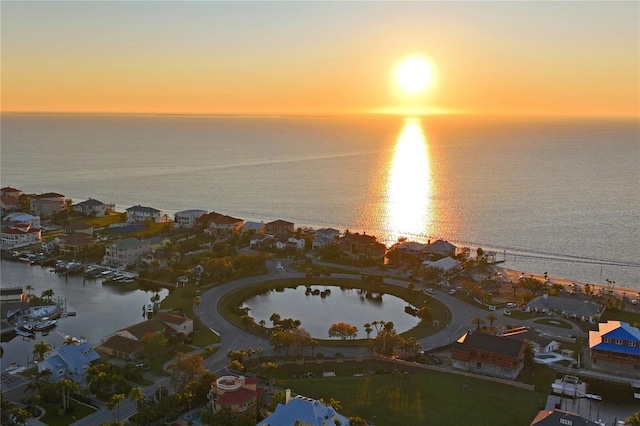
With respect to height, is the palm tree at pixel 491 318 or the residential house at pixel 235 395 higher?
the palm tree at pixel 491 318

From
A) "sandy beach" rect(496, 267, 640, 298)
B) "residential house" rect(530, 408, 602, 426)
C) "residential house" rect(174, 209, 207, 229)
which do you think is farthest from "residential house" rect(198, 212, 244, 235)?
"residential house" rect(530, 408, 602, 426)

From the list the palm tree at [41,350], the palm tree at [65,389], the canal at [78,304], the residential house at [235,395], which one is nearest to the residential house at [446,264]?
the canal at [78,304]

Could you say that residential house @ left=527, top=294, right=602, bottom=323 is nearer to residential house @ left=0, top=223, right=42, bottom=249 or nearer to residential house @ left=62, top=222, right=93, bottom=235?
residential house @ left=62, top=222, right=93, bottom=235

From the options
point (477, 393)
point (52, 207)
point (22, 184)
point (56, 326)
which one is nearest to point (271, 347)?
point (477, 393)

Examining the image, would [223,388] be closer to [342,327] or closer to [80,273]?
[342,327]

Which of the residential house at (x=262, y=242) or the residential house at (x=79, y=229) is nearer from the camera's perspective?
the residential house at (x=262, y=242)

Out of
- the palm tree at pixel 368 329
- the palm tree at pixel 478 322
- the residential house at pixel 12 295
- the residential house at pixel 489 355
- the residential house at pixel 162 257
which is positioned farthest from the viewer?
the residential house at pixel 162 257

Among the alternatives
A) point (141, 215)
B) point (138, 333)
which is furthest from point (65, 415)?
point (141, 215)

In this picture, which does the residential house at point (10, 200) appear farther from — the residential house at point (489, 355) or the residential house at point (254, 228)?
the residential house at point (489, 355)
